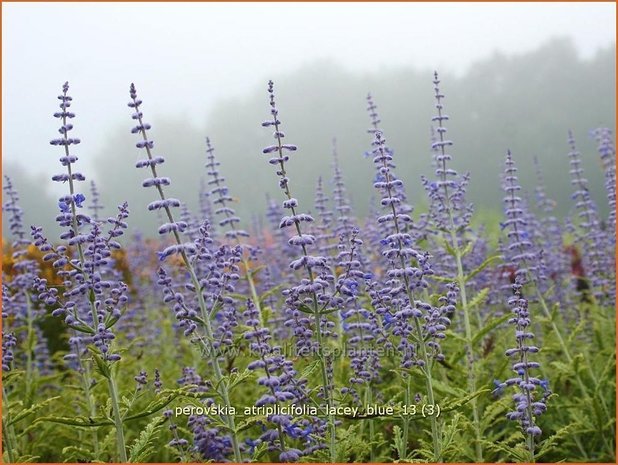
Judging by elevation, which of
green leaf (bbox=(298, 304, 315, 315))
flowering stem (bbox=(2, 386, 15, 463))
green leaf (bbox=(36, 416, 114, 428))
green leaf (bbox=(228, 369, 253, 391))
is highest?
green leaf (bbox=(298, 304, 315, 315))

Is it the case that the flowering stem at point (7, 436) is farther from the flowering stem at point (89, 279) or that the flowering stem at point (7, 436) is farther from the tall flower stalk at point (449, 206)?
the tall flower stalk at point (449, 206)

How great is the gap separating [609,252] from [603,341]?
1.86 m

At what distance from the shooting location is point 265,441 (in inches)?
254

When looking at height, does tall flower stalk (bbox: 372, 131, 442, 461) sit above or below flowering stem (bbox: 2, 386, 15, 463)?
above

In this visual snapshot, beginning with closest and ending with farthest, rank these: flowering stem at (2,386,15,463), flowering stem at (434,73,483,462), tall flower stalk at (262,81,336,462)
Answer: tall flower stalk at (262,81,336,462) → flowering stem at (2,386,15,463) → flowering stem at (434,73,483,462)

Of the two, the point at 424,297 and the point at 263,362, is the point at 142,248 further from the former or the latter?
the point at 263,362

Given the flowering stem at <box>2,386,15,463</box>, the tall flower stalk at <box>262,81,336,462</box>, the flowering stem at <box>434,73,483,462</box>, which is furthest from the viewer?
the flowering stem at <box>434,73,483,462</box>

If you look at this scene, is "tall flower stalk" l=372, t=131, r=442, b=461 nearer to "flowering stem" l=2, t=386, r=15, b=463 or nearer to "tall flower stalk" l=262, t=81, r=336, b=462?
"tall flower stalk" l=262, t=81, r=336, b=462

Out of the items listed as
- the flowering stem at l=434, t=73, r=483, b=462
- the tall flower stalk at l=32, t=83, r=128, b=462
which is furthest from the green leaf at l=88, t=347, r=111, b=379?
the flowering stem at l=434, t=73, r=483, b=462

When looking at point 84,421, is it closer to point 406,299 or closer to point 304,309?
point 304,309

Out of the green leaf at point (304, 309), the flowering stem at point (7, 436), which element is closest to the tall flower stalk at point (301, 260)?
the green leaf at point (304, 309)

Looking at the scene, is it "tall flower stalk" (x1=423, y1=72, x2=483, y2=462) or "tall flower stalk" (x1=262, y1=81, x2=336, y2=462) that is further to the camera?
"tall flower stalk" (x1=423, y1=72, x2=483, y2=462)

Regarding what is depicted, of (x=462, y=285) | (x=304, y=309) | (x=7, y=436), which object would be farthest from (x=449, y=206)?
(x=7, y=436)

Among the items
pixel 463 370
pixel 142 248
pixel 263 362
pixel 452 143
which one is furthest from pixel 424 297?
pixel 142 248
